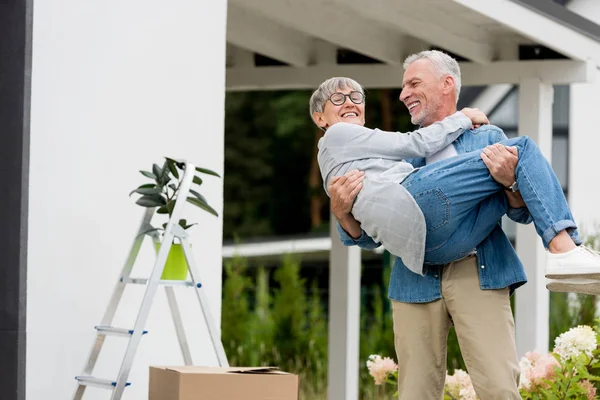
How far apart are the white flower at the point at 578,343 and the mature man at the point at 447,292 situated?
146cm

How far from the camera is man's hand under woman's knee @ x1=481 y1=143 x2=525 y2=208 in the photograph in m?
3.12

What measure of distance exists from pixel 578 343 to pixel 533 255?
7.42ft

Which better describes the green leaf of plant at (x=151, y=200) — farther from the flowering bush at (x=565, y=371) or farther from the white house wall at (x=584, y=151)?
the white house wall at (x=584, y=151)

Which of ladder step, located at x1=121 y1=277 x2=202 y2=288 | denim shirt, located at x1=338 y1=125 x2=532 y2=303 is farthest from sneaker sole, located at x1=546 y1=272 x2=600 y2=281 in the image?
ladder step, located at x1=121 y1=277 x2=202 y2=288

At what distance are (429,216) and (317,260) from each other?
986cm

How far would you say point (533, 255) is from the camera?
694 centimetres

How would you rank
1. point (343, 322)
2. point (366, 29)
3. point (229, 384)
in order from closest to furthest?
point (229, 384), point (366, 29), point (343, 322)

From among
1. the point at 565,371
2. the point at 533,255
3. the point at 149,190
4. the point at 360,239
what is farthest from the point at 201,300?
the point at 533,255

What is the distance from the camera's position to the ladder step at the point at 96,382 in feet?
12.9

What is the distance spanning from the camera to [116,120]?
444 cm

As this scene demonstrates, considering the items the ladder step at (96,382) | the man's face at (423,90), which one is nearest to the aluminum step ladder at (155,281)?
the ladder step at (96,382)

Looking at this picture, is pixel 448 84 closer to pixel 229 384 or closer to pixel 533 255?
pixel 229 384

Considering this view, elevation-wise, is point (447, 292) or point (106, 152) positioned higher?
point (106, 152)

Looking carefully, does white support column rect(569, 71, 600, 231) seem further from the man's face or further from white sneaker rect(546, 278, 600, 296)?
white sneaker rect(546, 278, 600, 296)
